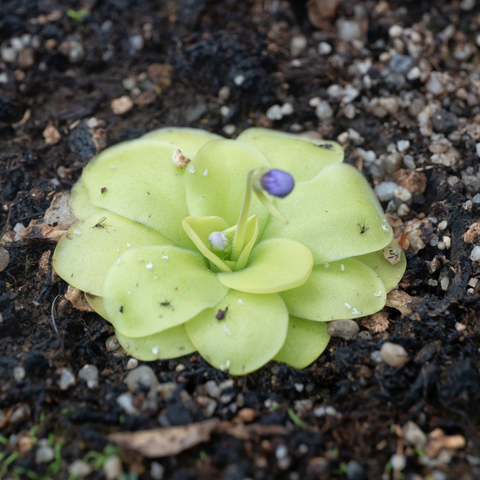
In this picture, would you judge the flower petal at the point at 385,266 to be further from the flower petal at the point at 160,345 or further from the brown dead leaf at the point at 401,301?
the flower petal at the point at 160,345

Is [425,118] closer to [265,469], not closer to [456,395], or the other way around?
[456,395]

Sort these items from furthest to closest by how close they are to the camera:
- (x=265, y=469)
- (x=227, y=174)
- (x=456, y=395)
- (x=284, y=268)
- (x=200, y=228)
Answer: (x=227, y=174) < (x=200, y=228) < (x=284, y=268) < (x=456, y=395) < (x=265, y=469)

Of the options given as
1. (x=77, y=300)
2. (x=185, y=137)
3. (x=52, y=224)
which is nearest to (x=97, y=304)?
(x=77, y=300)

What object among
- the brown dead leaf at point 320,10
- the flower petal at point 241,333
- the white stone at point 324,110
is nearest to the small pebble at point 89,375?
the flower petal at point 241,333

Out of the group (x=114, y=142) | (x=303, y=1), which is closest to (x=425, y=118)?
(x=303, y=1)

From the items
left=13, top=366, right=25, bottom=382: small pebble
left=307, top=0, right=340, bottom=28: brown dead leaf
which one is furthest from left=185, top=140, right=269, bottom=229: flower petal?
left=307, top=0, right=340, bottom=28: brown dead leaf

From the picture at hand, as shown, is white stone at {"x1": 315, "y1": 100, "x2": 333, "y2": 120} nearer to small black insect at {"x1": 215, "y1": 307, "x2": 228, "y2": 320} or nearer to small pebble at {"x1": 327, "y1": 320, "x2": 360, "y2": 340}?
small pebble at {"x1": 327, "y1": 320, "x2": 360, "y2": 340}

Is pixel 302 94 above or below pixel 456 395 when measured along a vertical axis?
above
